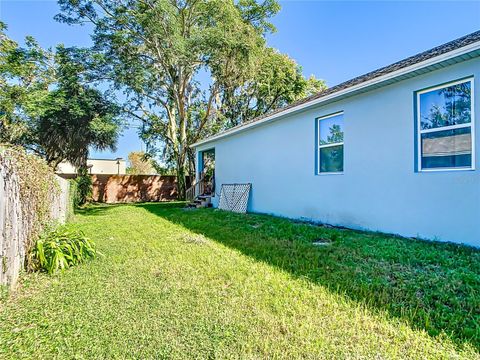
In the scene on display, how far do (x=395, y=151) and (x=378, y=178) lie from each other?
700 mm

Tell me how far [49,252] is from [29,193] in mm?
938

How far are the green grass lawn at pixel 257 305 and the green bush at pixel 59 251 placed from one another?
0.21 m

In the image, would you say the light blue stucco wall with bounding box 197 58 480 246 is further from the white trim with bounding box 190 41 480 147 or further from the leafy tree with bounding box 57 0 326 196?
the leafy tree with bounding box 57 0 326 196

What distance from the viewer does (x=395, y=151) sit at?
236 inches

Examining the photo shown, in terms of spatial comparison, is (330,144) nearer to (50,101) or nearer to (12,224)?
(12,224)

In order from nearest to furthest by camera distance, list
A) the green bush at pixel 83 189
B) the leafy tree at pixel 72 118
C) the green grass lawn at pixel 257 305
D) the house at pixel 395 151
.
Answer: the green grass lawn at pixel 257 305
the house at pixel 395 151
the leafy tree at pixel 72 118
the green bush at pixel 83 189

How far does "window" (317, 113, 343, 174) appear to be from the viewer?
746 centimetres

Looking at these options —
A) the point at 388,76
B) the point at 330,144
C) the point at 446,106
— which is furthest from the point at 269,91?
the point at 446,106

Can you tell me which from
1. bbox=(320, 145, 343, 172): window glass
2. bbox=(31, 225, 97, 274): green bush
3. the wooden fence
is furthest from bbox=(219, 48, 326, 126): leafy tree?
the wooden fence

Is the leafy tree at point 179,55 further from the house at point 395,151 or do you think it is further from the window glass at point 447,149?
the window glass at point 447,149

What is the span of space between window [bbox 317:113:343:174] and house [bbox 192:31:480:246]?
0.03 m

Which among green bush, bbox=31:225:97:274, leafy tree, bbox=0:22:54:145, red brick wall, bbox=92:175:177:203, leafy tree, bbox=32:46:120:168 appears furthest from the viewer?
red brick wall, bbox=92:175:177:203

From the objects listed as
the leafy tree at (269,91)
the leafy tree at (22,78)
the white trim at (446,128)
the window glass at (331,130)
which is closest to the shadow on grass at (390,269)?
the white trim at (446,128)

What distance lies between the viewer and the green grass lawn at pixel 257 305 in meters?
2.27
